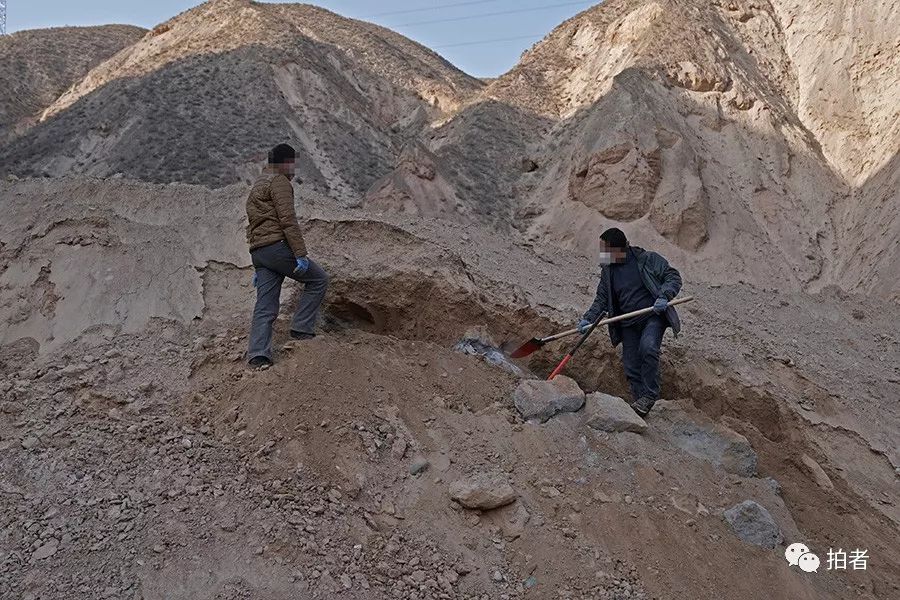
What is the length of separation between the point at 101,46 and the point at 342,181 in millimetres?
17390

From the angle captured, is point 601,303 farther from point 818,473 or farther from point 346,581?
point 346,581

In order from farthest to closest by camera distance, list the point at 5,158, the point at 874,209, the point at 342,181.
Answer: the point at 5,158 → the point at 342,181 → the point at 874,209

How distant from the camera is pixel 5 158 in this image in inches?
684

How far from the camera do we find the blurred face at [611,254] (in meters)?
5.38

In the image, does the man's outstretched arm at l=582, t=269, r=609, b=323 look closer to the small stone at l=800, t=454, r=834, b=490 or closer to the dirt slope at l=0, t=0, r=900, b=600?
the dirt slope at l=0, t=0, r=900, b=600

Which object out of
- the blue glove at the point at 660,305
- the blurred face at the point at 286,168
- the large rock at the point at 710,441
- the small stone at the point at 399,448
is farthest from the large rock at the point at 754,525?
the blurred face at the point at 286,168

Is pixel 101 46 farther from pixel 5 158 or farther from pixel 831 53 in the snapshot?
pixel 831 53

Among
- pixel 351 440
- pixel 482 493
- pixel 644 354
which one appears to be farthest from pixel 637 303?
pixel 351 440

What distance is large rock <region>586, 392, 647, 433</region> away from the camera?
473 cm

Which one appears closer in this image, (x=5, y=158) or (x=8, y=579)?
(x=8, y=579)

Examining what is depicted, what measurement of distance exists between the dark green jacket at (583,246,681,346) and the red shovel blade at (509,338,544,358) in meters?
0.46

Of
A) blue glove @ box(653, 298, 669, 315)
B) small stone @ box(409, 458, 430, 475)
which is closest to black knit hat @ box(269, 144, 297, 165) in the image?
small stone @ box(409, 458, 430, 475)

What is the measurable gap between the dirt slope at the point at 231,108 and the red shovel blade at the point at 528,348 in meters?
9.94

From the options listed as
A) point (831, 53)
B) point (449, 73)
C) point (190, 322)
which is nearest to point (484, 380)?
point (190, 322)
